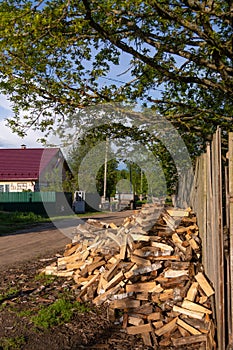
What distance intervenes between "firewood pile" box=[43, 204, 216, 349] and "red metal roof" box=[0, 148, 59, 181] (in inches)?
1221

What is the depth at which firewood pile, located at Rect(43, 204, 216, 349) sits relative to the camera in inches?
210

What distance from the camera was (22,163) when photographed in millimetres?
41031

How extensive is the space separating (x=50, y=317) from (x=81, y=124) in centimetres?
533

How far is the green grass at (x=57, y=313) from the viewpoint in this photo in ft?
19.2

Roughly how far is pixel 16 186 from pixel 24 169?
6.14 feet

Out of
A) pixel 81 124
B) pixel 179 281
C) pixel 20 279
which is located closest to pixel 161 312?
pixel 179 281

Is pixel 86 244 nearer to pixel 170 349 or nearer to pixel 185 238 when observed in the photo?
pixel 185 238

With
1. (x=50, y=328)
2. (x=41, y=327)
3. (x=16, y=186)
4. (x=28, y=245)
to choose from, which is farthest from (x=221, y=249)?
(x=16, y=186)

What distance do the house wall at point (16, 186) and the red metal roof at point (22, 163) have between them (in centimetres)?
55

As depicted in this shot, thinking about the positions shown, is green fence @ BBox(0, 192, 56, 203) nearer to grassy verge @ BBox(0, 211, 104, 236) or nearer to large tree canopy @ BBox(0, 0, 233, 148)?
grassy verge @ BBox(0, 211, 104, 236)

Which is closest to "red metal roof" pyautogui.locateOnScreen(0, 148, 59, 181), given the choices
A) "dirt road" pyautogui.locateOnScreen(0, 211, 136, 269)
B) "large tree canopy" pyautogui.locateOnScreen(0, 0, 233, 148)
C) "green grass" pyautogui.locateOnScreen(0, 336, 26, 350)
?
"dirt road" pyautogui.locateOnScreen(0, 211, 136, 269)

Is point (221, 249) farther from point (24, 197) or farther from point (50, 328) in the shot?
point (24, 197)

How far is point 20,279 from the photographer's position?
8.61 meters

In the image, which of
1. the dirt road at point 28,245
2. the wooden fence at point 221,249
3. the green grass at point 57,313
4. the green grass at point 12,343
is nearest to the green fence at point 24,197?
the dirt road at point 28,245
